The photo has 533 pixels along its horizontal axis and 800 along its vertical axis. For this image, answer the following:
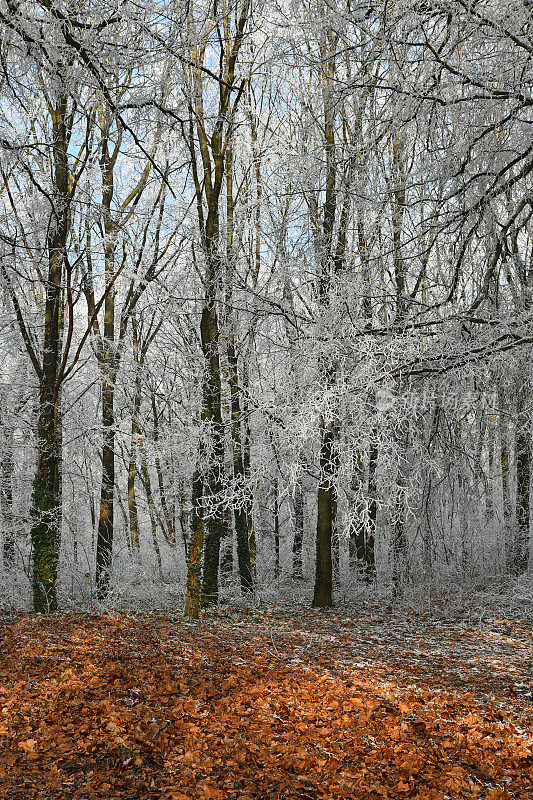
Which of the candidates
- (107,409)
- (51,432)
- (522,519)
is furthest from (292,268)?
(522,519)

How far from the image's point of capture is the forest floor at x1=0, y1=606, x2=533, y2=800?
9.92ft

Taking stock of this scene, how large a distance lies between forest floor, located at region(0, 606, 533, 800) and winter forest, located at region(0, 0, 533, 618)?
1.59 m

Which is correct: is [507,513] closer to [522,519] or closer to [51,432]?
[522,519]

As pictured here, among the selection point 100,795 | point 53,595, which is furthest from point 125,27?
point 53,595

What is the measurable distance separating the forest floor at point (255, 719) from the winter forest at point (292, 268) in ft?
5.21

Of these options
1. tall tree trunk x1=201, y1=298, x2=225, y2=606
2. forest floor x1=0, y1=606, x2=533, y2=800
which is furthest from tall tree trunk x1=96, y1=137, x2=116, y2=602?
forest floor x1=0, y1=606, x2=533, y2=800

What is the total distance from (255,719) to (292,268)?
21.2 ft

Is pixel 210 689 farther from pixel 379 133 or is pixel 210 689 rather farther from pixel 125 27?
pixel 379 133

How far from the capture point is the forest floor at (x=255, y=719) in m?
3.02

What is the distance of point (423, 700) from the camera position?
4223mm

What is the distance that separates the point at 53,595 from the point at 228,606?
3.05 meters

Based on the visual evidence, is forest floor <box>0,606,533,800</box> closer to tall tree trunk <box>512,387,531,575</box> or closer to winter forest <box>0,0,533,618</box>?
winter forest <box>0,0,533,618</box>

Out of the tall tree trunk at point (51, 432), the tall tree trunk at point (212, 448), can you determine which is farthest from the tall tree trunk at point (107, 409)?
the tall tree trunk at point (212, 448)

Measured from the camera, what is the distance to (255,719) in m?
3.84
